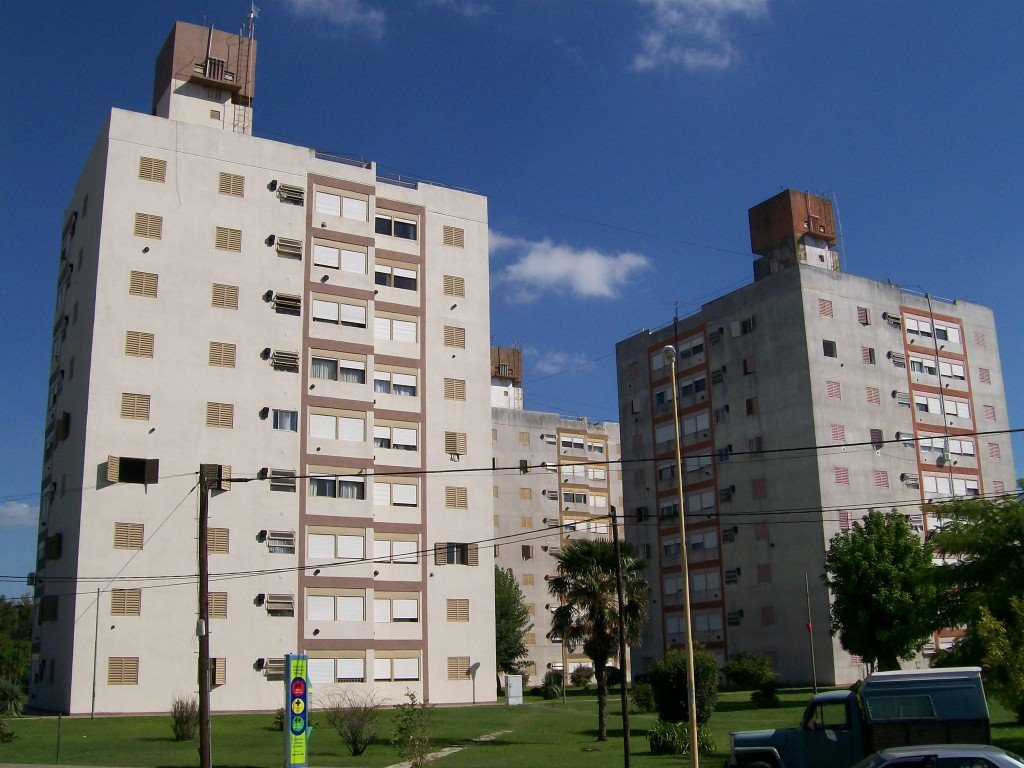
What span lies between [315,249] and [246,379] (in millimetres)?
9229

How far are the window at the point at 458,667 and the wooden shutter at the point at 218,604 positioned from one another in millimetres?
13715

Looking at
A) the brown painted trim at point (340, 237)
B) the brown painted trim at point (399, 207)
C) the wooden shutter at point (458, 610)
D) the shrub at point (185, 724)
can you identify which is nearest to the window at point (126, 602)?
the shrub at point (185, 724)

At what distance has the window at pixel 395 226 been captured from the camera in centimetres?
6397

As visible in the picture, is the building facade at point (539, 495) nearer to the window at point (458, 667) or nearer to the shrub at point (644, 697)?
the window at point (458, 667)

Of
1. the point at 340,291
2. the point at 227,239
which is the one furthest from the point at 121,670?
the point at 340,291

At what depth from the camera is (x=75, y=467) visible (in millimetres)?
53031

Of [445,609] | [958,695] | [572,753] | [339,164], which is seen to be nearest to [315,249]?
[339,164]

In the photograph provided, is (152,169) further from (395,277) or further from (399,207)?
(395,277)

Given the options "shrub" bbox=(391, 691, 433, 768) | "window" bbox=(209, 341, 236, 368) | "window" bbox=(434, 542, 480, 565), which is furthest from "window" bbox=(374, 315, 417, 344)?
"shrub" bbox=(391, 691, 433, 768)

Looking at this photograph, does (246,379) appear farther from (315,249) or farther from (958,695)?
(958,695)

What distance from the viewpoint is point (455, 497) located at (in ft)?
205

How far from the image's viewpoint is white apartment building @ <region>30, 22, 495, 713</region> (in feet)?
171

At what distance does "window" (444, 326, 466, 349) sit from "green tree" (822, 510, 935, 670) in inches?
1019

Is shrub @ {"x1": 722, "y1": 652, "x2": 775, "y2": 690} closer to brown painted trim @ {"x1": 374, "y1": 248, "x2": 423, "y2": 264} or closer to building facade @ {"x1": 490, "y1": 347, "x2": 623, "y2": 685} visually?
building facade @ {"x1": 490, "y1": 347, "x2": 623, "y2": 685}
